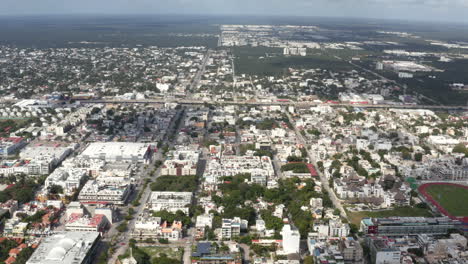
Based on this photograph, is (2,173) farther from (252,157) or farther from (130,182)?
(252,157)

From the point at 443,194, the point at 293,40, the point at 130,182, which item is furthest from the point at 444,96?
the point at 293,40

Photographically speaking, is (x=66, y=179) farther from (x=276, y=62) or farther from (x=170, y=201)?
(x=276, y=62)

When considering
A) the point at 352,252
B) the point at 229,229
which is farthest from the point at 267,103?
the point at 352,252

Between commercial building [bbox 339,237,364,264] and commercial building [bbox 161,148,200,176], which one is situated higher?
commercial building [bbox 161,148,200,176]

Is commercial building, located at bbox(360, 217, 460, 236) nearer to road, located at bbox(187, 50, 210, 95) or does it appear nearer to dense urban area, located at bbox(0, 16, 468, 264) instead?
dense urban area, located at bbox(0, 16, 468, 264)

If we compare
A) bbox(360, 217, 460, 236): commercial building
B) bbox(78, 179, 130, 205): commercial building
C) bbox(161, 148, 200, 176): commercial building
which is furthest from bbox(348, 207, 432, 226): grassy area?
bbox(78, 179, 130, 205): commercial building

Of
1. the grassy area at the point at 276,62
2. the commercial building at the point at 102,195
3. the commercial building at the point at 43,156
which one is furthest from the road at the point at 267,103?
the commercial building at the point at 102,195
